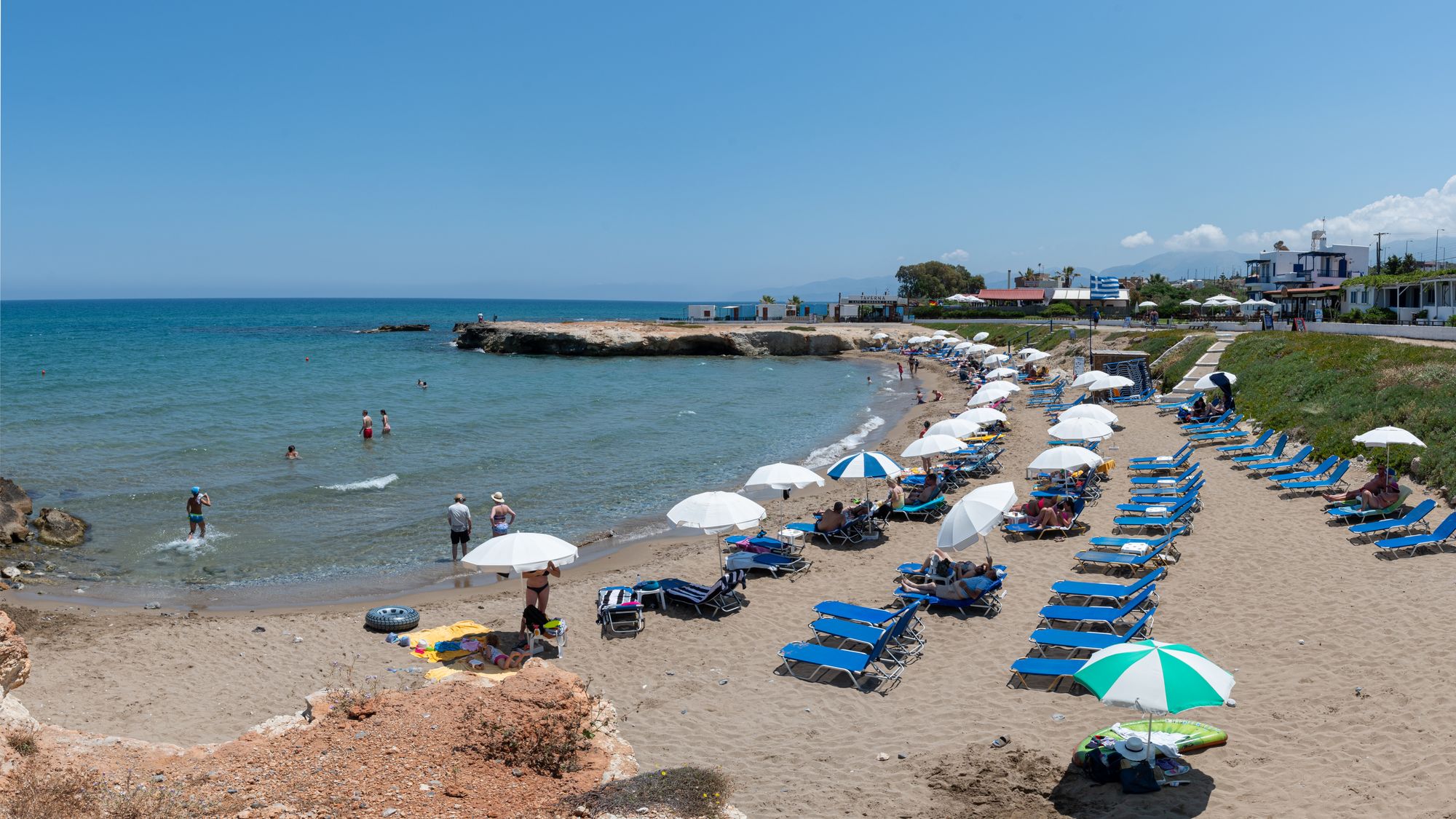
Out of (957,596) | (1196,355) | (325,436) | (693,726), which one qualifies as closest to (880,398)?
(1196,355)

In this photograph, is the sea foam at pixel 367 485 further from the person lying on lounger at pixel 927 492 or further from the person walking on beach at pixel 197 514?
the person lying on lounger at pixel 927 492

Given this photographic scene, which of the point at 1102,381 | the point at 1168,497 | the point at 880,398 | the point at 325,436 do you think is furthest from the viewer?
the point at 880,398

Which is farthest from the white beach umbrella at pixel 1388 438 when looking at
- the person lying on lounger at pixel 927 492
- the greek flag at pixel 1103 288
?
the greek flag at pixel 1103 288

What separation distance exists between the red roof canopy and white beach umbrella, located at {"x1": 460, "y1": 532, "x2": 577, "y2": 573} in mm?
74920

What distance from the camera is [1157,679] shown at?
6512mm

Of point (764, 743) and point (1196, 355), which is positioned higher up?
point (1196, 355)

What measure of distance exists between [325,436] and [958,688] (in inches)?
1000

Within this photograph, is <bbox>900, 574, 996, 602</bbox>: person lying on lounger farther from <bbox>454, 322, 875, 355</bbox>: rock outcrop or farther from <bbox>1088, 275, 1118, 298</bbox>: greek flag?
<bbox>1088, 275, 1118, 298</bbox>: greek flag

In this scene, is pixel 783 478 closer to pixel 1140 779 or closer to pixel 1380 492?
pixel 1140 779

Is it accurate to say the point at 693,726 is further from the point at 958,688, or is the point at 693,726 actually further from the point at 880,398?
the point at 880,398

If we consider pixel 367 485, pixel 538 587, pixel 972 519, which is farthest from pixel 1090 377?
pixel 538 587

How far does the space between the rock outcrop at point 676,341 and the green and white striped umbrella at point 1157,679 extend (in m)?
58.0

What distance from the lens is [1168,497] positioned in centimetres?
1567

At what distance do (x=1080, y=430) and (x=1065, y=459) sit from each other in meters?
3.16
